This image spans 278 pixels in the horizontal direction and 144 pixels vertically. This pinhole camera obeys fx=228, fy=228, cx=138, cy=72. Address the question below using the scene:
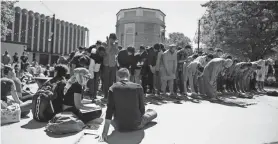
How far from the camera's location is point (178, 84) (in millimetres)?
10266

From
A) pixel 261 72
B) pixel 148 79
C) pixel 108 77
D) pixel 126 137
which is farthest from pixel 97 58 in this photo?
pixel 261 72

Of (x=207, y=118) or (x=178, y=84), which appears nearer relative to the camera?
(x=207, y=118)

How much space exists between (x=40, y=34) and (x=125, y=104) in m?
62.3

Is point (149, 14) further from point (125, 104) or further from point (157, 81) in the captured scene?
point (125, 104)

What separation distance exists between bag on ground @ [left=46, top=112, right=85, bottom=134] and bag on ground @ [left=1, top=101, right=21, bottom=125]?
1013mm

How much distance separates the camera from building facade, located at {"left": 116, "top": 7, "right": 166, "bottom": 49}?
31.6m

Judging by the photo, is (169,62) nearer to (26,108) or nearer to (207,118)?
(207,118)

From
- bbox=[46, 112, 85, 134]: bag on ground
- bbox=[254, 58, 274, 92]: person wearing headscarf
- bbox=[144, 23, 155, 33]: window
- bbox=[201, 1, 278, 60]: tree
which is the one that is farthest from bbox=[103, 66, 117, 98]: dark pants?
bbox=[144, 23, 155, 33]: window

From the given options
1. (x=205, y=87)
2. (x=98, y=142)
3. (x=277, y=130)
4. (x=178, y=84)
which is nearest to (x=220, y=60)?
(x=205, y=87)

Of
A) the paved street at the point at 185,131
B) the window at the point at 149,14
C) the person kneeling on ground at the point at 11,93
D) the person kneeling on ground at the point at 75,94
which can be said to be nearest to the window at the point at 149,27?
the window at the point at 149,14

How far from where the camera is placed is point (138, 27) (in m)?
31.8

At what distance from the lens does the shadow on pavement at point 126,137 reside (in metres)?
3.82

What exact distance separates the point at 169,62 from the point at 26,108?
5339mm

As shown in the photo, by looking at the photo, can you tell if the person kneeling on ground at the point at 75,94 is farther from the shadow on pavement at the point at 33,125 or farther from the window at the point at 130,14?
the window at the point at 130,14
